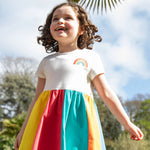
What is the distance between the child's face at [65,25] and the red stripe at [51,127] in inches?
13.7

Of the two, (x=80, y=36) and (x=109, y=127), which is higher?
(x=80, y=36)

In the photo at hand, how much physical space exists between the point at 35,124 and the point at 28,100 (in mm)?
17519

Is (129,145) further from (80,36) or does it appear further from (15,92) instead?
(80,36)

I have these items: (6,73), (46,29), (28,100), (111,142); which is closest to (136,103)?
(111,142)

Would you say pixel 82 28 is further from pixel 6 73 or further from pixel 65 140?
pixel 6 73

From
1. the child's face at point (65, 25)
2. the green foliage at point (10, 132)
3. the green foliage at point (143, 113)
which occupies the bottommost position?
the green foliage at point (10, 132)

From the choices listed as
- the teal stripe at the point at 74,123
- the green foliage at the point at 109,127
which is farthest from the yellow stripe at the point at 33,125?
the green foliage at the point at 109,127

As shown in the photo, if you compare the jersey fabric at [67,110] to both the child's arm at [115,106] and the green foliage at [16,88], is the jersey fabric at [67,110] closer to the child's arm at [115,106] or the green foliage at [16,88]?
the child's arm at [115,106]

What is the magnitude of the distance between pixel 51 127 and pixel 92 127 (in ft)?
0.72

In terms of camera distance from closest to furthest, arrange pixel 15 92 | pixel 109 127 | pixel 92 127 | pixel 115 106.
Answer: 1. pixel 92 127
2. pixel 115 106
3. pixel 109 127
4. pixel 15 92

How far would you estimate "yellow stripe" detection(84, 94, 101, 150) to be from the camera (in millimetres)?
1287

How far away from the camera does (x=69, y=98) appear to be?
138 centimetres

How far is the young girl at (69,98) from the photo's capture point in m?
1.31

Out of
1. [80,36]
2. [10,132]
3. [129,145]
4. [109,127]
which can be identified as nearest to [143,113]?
[109,127]
